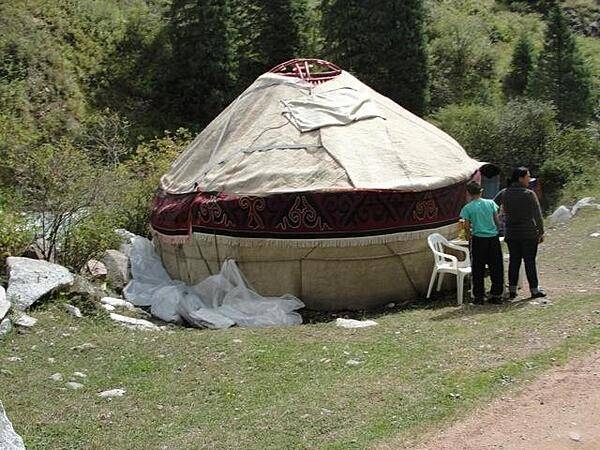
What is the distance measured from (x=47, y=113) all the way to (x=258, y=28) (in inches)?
269

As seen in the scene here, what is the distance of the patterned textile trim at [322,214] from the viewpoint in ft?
27.7

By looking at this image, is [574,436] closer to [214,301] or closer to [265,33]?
[214,301]

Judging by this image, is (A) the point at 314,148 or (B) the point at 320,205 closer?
(B) the point at 320,205

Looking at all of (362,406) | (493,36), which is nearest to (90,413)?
(362,406)

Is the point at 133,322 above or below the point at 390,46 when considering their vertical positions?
below

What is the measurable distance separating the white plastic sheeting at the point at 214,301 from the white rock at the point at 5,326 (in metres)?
2.05

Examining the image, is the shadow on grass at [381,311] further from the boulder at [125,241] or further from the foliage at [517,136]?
the foliage at [517,136]

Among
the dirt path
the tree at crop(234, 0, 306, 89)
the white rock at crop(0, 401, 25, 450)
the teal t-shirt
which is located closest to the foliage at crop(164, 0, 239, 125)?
the tree at crop(234, 0, 306, 89)

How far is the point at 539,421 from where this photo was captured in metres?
4.46

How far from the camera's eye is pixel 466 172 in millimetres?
9508

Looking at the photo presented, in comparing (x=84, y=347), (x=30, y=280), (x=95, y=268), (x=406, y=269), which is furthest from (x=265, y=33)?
(x=84, y=347)

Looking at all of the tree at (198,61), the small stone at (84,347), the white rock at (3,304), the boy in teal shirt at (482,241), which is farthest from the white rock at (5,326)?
the tree at (198,61)

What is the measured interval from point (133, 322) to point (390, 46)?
16.1 metres

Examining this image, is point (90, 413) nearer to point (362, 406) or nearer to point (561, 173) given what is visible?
point (362, 406)
